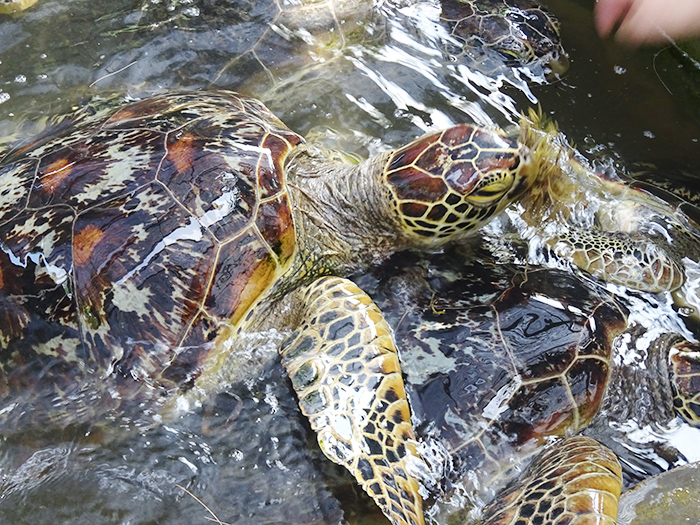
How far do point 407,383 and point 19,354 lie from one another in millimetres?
1515

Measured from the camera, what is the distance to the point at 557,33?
145 inches

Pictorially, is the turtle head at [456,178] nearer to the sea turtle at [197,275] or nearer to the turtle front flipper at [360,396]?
the sea turtle at [197,275]

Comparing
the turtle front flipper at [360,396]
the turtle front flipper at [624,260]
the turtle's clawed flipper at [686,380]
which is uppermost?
the turtle front flipper at [624,260]

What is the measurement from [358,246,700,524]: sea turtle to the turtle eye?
0.34 metres

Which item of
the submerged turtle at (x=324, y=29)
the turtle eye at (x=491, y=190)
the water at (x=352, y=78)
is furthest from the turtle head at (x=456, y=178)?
the submerged turtle at (x=324, y=29)

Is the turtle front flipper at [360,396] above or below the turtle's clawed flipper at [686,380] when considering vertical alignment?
below

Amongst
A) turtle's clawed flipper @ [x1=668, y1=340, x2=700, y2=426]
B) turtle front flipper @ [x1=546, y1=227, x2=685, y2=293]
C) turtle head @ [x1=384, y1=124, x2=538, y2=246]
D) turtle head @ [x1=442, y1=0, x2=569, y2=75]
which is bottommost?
turtle's clawed flipper @ [x1=668, y1=340, x2=700, y2=426]

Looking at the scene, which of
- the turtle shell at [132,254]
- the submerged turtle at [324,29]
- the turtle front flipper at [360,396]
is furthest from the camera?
the submerged turtle at [324,29]

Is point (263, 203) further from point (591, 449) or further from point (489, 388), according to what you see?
point (591, 449)

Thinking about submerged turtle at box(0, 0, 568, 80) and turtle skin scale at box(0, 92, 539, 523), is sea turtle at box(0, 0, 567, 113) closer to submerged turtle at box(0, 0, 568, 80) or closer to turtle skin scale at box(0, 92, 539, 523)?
submerged turtle at box(0, 0, 568, 80)

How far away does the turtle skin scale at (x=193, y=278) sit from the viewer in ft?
6.17

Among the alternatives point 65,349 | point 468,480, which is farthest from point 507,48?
point 65,349

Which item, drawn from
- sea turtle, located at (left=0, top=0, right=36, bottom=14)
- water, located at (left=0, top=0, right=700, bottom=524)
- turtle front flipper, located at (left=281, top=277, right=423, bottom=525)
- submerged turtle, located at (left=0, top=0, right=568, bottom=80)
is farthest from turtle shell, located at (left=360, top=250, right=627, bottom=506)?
sea turtle, located at (left=0, top=0, right=36, bottom=14)

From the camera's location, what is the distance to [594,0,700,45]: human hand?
8.83 feet
